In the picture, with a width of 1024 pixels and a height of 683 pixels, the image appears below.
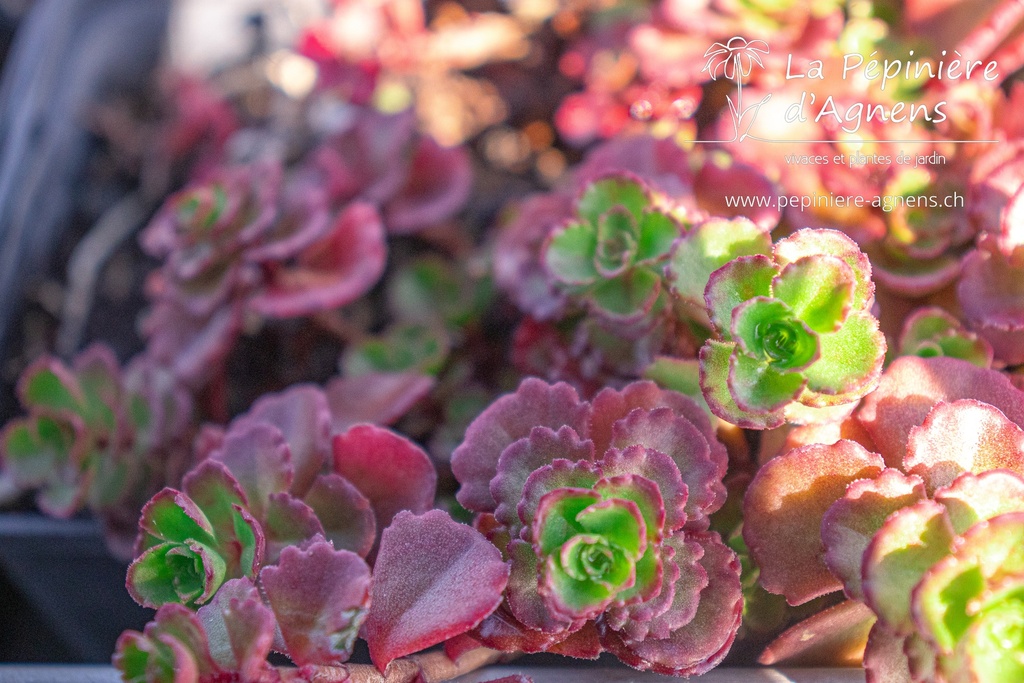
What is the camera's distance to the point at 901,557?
432 millimetres

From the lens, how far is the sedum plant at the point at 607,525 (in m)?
0.45

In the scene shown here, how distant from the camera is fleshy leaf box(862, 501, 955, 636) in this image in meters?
0.43

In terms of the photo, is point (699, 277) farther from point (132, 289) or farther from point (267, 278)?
point (132, 289)

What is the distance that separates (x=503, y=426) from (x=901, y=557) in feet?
0.84

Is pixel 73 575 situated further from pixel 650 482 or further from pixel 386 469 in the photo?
pixel 650 482

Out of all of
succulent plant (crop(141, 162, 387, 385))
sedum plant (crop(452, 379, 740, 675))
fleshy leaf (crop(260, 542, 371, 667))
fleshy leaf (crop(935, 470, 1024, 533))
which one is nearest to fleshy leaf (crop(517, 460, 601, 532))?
sedum plant (crop(452, 379, 740, 675))

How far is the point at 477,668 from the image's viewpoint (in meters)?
0.56

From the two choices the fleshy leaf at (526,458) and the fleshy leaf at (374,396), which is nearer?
the fleshy leaf at (526,458)

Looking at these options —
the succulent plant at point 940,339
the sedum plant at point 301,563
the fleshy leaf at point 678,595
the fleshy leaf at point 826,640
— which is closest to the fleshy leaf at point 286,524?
the sedum plant at point 301,563

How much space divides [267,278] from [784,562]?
600 millimetres

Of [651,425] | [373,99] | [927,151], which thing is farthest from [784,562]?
[373,99]

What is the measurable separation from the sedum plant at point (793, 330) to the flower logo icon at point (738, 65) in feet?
1.17

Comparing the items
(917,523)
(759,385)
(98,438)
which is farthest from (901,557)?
(98,438)

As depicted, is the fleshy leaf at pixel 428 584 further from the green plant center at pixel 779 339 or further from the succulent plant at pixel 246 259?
the succulent plant at pixel 246 259
